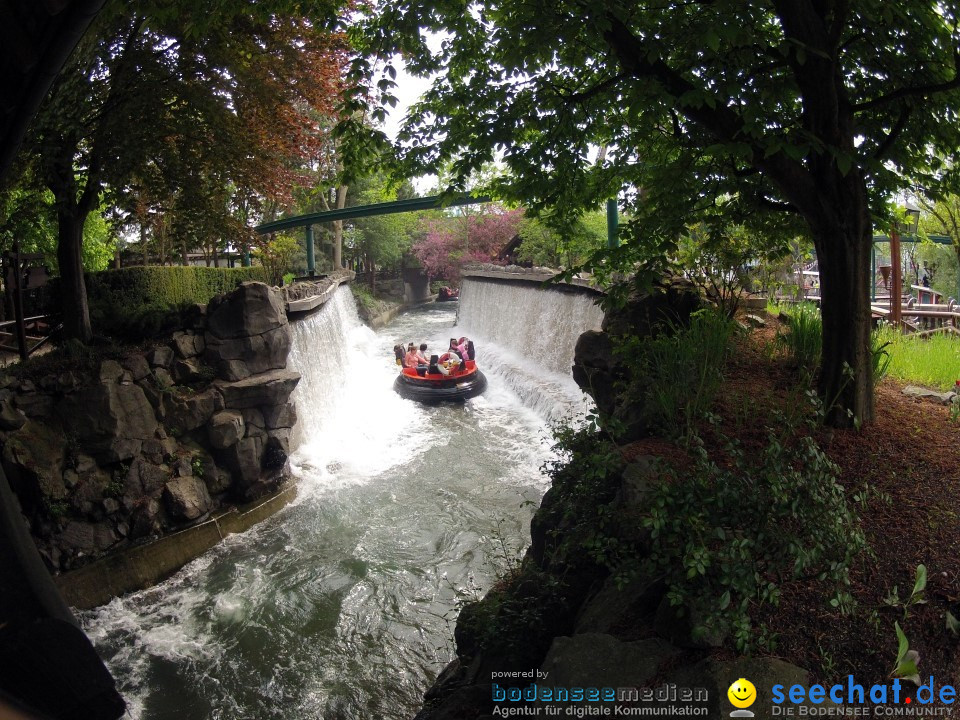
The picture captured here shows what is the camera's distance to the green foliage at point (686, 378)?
452cm

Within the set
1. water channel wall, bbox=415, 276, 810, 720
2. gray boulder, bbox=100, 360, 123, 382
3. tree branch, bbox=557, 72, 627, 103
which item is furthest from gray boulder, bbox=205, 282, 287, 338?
tree branch, bbox=557, 72, 627, 103

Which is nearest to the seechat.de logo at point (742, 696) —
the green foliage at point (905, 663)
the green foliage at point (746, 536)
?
the green foliage at point (746, 536)

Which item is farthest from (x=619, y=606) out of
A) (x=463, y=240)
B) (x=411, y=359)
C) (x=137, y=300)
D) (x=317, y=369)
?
(x=463, y=240)

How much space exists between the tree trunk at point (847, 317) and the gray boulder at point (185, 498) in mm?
7338

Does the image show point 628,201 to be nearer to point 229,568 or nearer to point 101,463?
point 229,568

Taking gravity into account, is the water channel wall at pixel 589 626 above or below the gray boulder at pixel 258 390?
below

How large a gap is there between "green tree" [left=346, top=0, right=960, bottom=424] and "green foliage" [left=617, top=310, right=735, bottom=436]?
0.76m

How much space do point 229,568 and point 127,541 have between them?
1.25 m

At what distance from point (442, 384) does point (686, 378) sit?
9.65 m

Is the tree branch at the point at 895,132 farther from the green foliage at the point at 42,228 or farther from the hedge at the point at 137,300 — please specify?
the green foliage at the point at 42,228

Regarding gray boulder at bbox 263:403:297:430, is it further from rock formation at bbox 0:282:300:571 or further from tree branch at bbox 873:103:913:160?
tree branch at bbox 873:103:913:160

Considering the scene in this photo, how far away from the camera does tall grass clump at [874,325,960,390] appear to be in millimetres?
5906

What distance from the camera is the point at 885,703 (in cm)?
242

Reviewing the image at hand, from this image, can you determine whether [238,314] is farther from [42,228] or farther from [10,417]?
[42,228]
